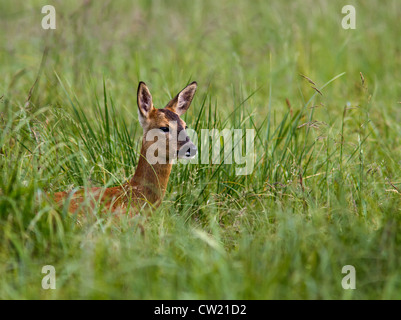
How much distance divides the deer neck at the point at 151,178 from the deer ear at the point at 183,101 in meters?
0.38

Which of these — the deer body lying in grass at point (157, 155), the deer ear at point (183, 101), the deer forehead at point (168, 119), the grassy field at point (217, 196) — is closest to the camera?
the grassy field at point (217, 196)

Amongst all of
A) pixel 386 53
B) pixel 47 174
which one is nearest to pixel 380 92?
pixel 386 53

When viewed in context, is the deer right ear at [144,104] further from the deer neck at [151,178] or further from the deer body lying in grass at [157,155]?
the deer neck at [151,178]

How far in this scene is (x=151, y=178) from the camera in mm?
4070

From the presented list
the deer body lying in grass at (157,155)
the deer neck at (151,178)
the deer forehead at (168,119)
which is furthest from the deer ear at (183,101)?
the deer neck at (151,178)

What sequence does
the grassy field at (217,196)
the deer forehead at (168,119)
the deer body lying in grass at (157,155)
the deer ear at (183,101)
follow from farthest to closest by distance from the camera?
the deer ear at (183,101), the deer forehead at (168,119), the deer body lying in grass at (157,155), the grassy field at (217,196)

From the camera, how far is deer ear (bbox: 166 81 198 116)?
418cm

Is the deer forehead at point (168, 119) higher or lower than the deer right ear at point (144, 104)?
lower

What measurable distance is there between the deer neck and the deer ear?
0.38 metres

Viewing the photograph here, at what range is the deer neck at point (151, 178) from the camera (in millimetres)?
4055

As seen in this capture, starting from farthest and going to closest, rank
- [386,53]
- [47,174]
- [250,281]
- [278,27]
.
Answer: [278,27] → [386,53] → [47,174] → [250,281]

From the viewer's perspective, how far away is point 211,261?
306 centimetres
